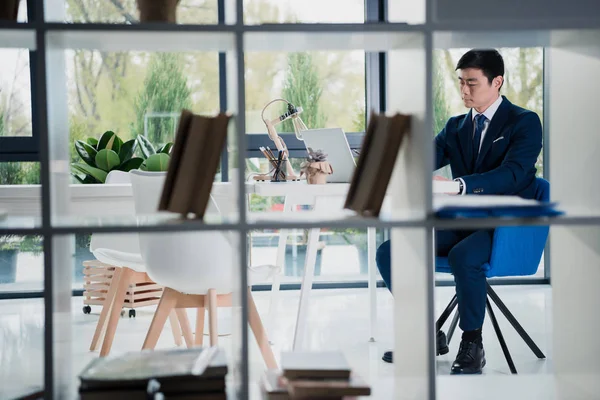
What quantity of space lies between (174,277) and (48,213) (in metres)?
1.25

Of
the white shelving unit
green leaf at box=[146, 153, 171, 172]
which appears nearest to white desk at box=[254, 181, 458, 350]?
the white shelving unit

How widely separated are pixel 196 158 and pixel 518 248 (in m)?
1.93

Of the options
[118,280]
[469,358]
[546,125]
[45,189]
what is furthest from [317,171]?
[546,125]

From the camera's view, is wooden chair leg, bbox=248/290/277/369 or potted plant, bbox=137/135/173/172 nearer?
wooden chair leg, bbox=248/290/277/369

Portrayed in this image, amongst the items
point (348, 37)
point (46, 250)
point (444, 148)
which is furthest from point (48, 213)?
point (444, 148)

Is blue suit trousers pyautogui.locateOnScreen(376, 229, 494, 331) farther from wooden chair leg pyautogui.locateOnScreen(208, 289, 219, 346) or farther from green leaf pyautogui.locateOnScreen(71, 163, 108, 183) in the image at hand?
green leaf pyautogui.locateOnScreen(71, 163, 108, 183)

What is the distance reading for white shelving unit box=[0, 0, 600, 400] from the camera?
6.06ft

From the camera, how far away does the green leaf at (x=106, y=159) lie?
5422 mm

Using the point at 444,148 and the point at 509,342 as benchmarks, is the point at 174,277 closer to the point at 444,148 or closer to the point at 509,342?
the point at 444,148

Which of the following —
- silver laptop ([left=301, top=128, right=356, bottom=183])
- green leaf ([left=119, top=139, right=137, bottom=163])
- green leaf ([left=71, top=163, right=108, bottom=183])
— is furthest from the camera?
green leaf ([left=119, top=139, right=137, bottom=163])

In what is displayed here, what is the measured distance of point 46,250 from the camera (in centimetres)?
184

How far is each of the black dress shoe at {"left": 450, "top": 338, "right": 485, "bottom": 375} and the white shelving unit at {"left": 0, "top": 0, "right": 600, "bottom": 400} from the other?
1003mm

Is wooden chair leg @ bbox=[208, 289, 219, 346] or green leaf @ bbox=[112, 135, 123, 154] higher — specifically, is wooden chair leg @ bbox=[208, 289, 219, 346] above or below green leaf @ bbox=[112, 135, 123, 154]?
below

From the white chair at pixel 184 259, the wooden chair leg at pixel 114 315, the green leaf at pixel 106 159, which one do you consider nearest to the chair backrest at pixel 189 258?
the white chair at pixel 184 259
